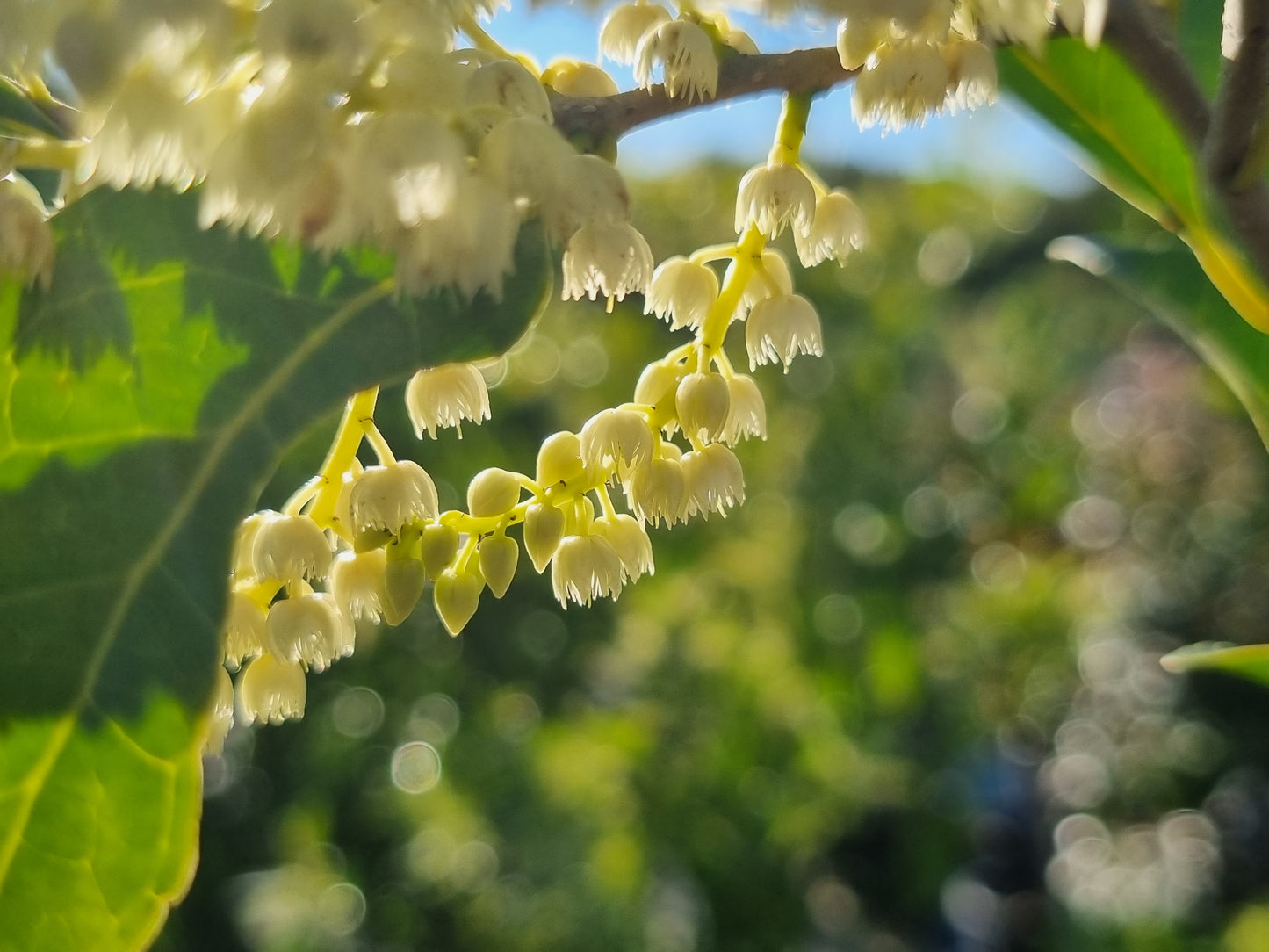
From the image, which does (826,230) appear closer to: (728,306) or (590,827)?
(728,306)

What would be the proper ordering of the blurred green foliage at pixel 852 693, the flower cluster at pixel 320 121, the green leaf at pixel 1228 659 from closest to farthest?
the flower cluster at pixel 320 121, the green leaf at pixel 1228 659, the blurred green foliage at pixel 852 693

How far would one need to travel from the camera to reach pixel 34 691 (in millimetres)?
360

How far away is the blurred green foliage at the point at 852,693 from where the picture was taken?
246 centimetres

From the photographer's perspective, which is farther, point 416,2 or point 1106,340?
point 1106,340

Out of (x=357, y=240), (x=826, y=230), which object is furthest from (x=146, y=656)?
(x=826, y=230)

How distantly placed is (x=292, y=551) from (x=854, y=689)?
2.40 m

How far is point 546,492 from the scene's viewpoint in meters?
0.45

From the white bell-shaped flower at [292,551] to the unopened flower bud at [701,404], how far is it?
0.44 ft

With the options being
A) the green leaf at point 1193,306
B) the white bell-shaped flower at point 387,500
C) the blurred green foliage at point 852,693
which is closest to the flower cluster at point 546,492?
the white bell-shaped flower at point 387,500

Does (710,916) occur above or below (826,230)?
below

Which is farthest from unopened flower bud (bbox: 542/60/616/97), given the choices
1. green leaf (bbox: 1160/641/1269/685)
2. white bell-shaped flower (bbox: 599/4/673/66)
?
green leaf (bbox: 1160/641/1269/685)

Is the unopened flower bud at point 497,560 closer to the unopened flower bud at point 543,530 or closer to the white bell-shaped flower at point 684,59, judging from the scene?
the unopened flower bud at point 543,530

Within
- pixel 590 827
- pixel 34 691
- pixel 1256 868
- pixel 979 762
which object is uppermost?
pixel 34 691

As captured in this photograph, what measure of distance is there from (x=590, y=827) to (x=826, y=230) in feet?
6.74
